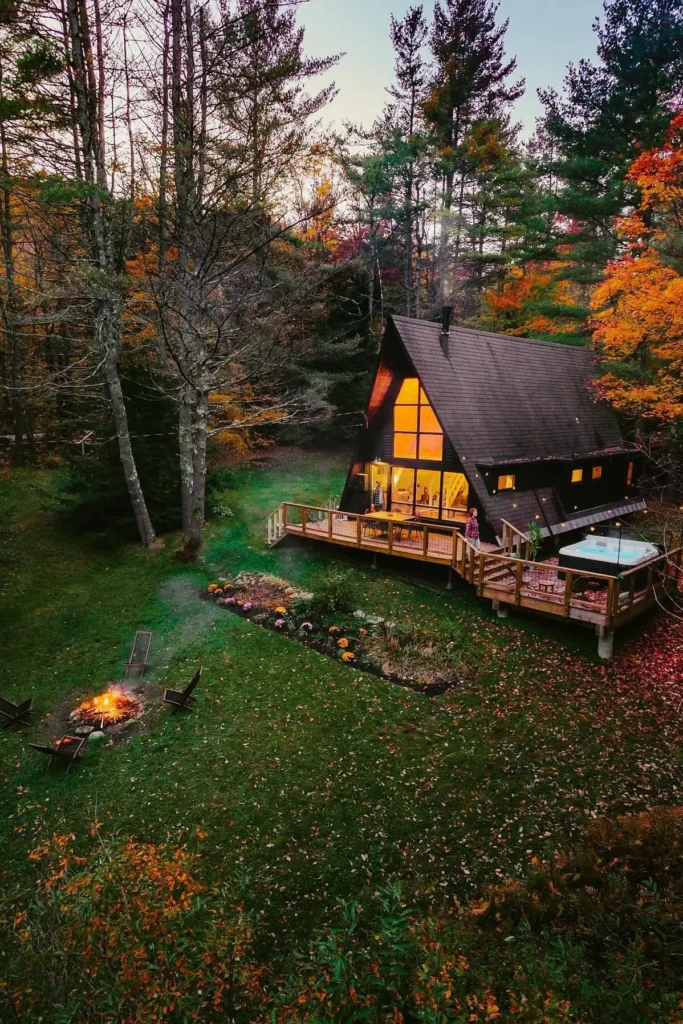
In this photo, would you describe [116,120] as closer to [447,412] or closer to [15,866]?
[447,412]

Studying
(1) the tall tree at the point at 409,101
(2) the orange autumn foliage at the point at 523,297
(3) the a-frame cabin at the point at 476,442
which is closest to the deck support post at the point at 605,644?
(3) the a-frame cabin at the point at 476,442

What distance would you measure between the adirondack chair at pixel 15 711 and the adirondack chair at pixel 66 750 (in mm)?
1041

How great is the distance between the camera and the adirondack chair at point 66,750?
714 centimetres

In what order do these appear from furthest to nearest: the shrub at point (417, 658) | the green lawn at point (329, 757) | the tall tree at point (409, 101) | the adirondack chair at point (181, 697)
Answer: the tall tree at point (409, 101)
the shrub at point (417, 658)
the adirondack chair at point (181, 697)
the green lawn at point (329, 757)

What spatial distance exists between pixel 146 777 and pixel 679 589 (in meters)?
10.8

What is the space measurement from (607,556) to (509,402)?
6.32m

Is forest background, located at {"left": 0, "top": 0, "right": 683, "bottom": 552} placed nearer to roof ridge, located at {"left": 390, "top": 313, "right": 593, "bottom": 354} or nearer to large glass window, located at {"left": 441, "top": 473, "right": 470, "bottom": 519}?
roof ridge, located at {"left": 390, "top": 313, "right": 593, "bottom": 354}

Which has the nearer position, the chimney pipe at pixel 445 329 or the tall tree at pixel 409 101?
the chimney pipe at pixel 445 329

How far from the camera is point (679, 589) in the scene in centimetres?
1055

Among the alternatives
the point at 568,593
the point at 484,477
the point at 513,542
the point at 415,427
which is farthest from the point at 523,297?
the point at 568,593

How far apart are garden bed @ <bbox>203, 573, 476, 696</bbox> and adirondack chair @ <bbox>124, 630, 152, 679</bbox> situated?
2.31 m

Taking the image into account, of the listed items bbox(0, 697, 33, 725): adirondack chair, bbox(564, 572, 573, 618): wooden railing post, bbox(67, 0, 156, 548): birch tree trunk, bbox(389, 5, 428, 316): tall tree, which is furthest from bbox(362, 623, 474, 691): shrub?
bbox(389, 5, 428, 316): tall tree

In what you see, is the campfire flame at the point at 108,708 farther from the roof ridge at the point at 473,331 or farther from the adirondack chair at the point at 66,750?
the roof ridge at the point at 473,331

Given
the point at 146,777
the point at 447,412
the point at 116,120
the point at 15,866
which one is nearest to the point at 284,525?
the point at 447,412
